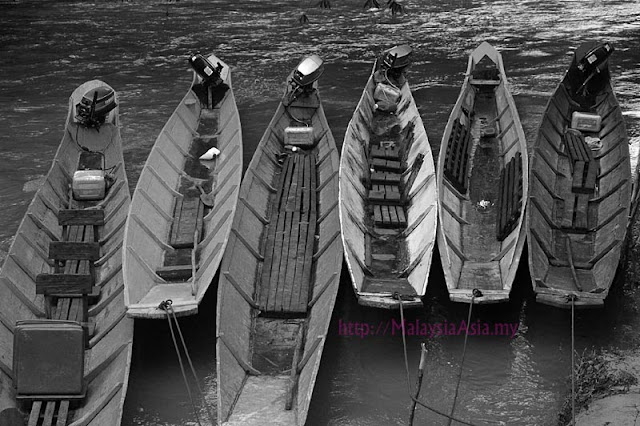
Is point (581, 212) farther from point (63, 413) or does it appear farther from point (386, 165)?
point (63, 413)

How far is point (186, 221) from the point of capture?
518 inches

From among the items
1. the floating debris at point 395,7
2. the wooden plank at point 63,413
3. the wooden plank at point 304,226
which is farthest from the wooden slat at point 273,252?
the floating debris at point 395,7

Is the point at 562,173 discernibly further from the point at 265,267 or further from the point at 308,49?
the point at 308,49

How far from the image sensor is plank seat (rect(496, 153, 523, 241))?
40.6ft

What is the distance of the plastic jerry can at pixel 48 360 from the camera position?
9.30m

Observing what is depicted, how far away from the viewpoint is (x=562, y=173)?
1461 centimetres

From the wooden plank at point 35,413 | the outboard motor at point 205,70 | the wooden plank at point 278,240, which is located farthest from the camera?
the outboard motor at point 205,70

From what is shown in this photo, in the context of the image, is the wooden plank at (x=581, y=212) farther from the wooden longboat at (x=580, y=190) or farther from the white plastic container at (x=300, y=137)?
the white plastic container at (x=300, y=137)

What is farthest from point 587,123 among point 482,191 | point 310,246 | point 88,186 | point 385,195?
point 88,186

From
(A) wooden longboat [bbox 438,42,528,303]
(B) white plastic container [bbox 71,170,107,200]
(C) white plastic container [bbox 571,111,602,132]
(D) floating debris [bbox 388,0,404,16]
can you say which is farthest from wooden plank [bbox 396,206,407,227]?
(D) floating debris [bbox 388,0,404,16]

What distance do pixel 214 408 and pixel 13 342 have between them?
2.74 metres

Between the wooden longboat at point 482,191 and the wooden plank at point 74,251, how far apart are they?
5.43 metres

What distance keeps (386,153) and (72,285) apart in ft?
21.2

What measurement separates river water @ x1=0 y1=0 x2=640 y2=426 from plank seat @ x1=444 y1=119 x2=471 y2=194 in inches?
60.9
